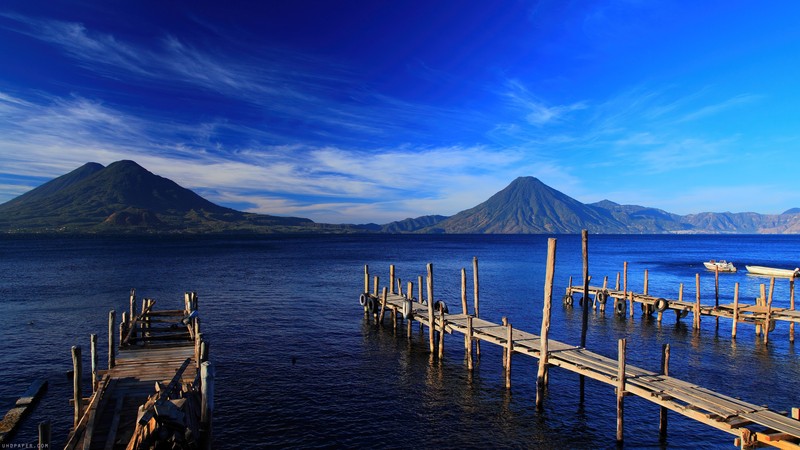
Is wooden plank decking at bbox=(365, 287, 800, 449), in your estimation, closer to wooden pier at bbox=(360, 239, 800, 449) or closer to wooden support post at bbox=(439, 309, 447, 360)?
wooden pier at bbox=(360, 239, 800, 449)

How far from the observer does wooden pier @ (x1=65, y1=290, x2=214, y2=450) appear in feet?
36.0

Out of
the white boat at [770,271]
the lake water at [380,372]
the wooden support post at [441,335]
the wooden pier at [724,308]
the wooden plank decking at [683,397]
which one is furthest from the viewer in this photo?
the white boat at [770,271]

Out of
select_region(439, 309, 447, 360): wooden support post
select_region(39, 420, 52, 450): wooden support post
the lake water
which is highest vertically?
select_region(39, 420, 52, 450): wooden support post

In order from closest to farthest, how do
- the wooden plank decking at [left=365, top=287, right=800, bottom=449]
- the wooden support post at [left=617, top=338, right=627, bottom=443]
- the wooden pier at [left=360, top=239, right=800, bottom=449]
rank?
the wooden plank decking at [left=365, top=287, right=800, bottom=449] < the wooden pier at [left=360, top=239, right=800, bottom=449] < the wooden support post at [left=617, top=338, right=627, bottom=443]

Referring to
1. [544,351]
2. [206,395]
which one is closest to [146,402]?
[206,395]

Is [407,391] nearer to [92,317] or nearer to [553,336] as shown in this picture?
[553,336]

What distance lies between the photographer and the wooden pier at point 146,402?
36.0ft

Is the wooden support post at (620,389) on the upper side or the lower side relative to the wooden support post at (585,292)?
lower

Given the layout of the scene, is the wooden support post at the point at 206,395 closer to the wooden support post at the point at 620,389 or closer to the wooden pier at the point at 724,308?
the wooden support post at the point at 620,389

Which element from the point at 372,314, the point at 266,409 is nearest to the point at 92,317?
the point at 372,314

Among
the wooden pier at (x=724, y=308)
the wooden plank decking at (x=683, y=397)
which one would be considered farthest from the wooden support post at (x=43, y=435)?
the wooden pier at (x=724, y=308)

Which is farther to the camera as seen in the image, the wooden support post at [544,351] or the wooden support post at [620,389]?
the wooden support post at [544,351]

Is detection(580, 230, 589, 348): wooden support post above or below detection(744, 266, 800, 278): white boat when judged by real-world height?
above

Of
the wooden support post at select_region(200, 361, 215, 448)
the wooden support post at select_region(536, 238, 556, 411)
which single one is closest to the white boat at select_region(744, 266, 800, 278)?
the wooden support post at select_region(536, 238, 556, 411)
